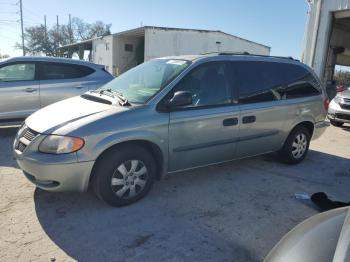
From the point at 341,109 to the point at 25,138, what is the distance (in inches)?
344

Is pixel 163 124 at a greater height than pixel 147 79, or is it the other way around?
pixel 147 79

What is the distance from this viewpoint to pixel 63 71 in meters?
7.77

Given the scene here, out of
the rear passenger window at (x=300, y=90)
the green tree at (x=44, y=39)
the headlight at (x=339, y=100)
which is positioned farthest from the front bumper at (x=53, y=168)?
the green tree at (x=44, y=39)

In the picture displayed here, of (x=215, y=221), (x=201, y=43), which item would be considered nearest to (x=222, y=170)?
(x=215, y=221)

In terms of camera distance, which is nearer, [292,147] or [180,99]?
[180,99]

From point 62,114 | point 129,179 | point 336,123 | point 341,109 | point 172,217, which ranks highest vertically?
point 62,114

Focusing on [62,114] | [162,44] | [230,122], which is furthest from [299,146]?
[162,44]

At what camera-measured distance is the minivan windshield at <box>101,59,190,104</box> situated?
13.9 feet

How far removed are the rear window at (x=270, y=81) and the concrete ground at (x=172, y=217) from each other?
1.23 meters

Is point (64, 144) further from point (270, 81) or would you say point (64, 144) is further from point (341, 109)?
point (341, 109)

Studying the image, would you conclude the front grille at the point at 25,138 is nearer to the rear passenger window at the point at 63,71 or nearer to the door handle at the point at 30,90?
the door handle at the point at 30,90

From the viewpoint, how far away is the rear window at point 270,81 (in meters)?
4.86

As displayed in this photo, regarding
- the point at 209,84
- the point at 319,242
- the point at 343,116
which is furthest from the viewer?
the point at 343,116

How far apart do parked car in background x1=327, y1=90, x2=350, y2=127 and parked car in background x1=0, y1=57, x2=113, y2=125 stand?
6651 millimetres
